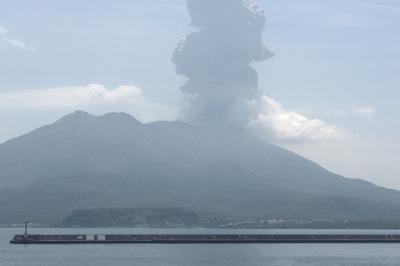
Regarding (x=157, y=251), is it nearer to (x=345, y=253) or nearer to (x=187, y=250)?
(x=187, y=250)

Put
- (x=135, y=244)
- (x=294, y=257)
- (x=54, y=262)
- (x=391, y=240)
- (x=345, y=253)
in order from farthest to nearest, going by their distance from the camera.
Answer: (x=391, y=240) < (x=135, y=244) < (x=345, y=253) < (x=294, y=257) < (x=54, y=262)

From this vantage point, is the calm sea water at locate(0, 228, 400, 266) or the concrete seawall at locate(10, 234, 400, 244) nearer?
the calm sea water at locate(0, 228, 400, 266)

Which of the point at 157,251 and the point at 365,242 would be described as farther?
the point at 365,242

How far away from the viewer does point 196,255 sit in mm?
103375

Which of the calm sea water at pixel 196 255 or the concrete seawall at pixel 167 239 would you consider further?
the concrete seawall at pixel 167 239

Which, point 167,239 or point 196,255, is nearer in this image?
point 196,255

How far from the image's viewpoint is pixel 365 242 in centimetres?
13475

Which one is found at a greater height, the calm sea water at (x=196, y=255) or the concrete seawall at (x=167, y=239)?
the concrete seawall at (x=167, y=239)

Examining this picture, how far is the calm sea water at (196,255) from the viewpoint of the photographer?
304 ft

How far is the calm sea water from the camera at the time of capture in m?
92.8

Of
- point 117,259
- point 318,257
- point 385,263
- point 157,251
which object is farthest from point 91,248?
point 385,263

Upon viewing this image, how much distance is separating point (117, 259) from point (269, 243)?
40254 millimetres

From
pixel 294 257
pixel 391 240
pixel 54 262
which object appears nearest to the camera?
pixel 54 262

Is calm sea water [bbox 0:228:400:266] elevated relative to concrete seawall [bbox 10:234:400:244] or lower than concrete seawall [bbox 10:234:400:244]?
lower
